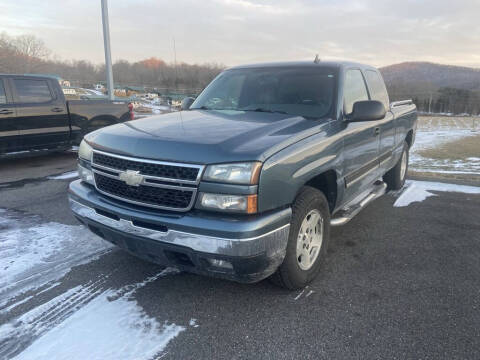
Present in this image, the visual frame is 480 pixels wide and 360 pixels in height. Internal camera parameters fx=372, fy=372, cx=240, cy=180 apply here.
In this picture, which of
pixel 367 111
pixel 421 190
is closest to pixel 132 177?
pixel 367 111

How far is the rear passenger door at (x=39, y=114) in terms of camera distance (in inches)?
299

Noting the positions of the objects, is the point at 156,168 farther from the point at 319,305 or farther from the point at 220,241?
the point at 319,305

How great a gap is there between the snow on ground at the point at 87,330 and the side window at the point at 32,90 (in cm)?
618

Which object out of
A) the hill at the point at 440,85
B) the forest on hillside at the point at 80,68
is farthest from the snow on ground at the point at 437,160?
the hill at the point at 440,85

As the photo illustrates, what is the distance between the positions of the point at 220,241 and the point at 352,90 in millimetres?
2539

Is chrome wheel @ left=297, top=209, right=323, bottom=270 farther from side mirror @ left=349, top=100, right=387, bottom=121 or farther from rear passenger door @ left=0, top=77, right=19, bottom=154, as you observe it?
rear passenger door @ left=0, top=77, right=19, bottom=154

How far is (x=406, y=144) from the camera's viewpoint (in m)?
6.30

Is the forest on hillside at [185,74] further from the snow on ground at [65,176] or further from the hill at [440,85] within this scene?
the snow on ground at [65,176]

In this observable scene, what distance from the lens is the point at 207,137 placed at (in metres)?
2.70

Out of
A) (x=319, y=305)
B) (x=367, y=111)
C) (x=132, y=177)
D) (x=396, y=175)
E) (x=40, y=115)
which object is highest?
(x=367, y=111)

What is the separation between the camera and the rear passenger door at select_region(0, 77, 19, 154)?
24.1ft

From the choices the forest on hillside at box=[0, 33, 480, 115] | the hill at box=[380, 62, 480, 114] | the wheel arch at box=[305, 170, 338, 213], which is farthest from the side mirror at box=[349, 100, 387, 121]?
the hill at box=[380, 62, 480, 114]

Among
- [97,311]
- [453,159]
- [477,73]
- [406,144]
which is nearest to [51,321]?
[97,311]

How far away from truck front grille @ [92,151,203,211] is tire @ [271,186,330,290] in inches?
31.7
